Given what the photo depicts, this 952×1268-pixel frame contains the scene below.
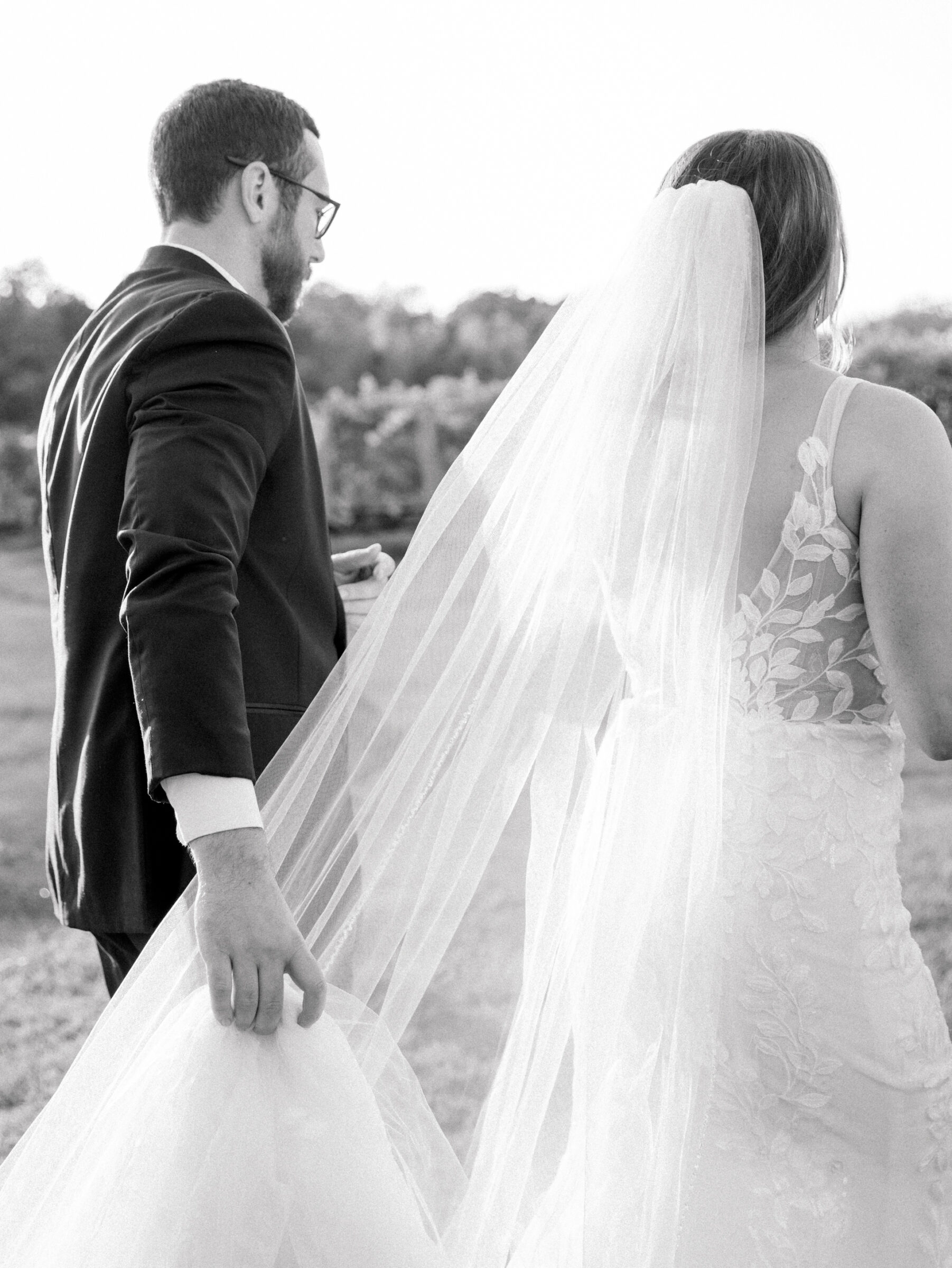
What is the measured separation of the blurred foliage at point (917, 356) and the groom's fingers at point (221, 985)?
25.5 feet

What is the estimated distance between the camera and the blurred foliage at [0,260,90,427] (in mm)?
9859

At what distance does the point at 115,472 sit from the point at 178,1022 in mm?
743

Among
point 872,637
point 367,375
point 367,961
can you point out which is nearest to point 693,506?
point 872,637

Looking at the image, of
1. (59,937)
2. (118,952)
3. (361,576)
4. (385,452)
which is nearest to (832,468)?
(361,576)

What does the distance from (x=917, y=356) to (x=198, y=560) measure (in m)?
8.13

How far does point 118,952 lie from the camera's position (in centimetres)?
195

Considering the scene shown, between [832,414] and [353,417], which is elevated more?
[832,414]

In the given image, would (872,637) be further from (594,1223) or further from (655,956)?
(594,1223)

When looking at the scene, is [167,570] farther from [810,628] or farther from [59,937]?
[59,937]

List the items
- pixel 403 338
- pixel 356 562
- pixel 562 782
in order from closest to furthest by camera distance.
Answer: pixel 562 782 → pixel 356 562 → pixel 403 338

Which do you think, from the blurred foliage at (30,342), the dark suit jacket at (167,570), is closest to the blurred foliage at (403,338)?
the blurred foliage at (30,342)

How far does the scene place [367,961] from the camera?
1.68 meters

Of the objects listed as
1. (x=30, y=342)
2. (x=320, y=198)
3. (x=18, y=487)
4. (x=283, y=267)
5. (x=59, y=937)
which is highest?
(x=320, y=198)

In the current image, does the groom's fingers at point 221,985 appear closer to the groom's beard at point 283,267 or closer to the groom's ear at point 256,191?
the groom's beard at point 283,267
